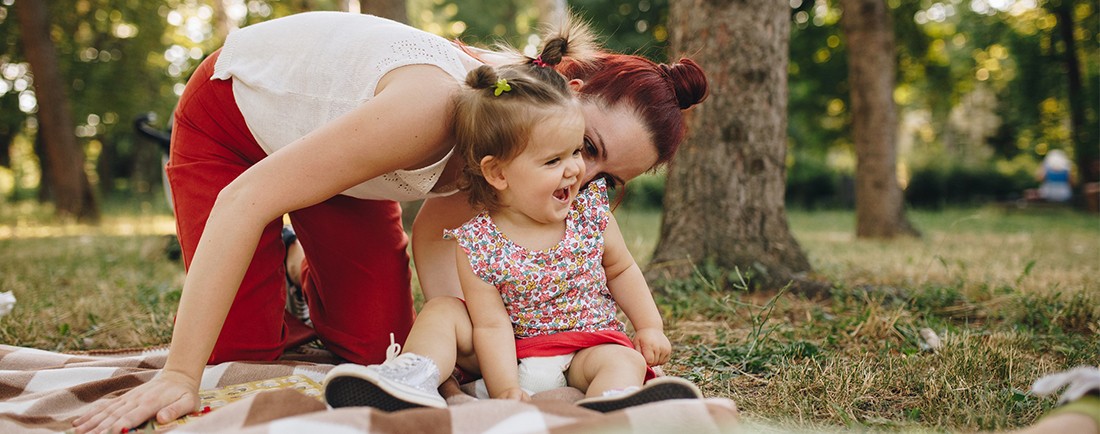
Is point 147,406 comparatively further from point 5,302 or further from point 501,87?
point 5,302

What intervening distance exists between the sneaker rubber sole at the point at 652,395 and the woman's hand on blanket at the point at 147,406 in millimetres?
883

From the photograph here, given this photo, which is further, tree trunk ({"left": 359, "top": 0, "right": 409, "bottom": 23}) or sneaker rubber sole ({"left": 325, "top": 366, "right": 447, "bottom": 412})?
tree trunk ({"left": 359, "top": 0, "right": 409, "bottom": 23})

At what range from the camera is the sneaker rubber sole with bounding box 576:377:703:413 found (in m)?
1.52

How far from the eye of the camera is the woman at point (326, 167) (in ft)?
5.51

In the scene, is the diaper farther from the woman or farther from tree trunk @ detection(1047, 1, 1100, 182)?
tree trunk @ detection(1047, 1, 1100, 182)

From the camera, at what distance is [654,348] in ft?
6.51

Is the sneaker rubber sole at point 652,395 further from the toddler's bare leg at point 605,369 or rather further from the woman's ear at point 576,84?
the woman's ear at point 576,84

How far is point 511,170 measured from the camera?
1.90 meters

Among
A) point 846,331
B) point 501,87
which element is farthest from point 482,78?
point 846,331

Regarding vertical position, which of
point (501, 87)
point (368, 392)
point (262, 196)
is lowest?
point (368, 392)

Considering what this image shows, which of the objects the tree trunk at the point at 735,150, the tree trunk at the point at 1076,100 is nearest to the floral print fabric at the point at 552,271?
the tree trunk at the point at 735,150

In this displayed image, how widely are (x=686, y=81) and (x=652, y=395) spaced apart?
940mm

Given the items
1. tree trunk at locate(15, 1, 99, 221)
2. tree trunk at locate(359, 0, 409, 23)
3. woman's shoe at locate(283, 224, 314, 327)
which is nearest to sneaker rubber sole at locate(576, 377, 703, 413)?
woman's shoe at locate(283, 224, 314, 327)

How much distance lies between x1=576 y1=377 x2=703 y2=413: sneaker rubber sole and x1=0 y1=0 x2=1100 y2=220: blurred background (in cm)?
788
